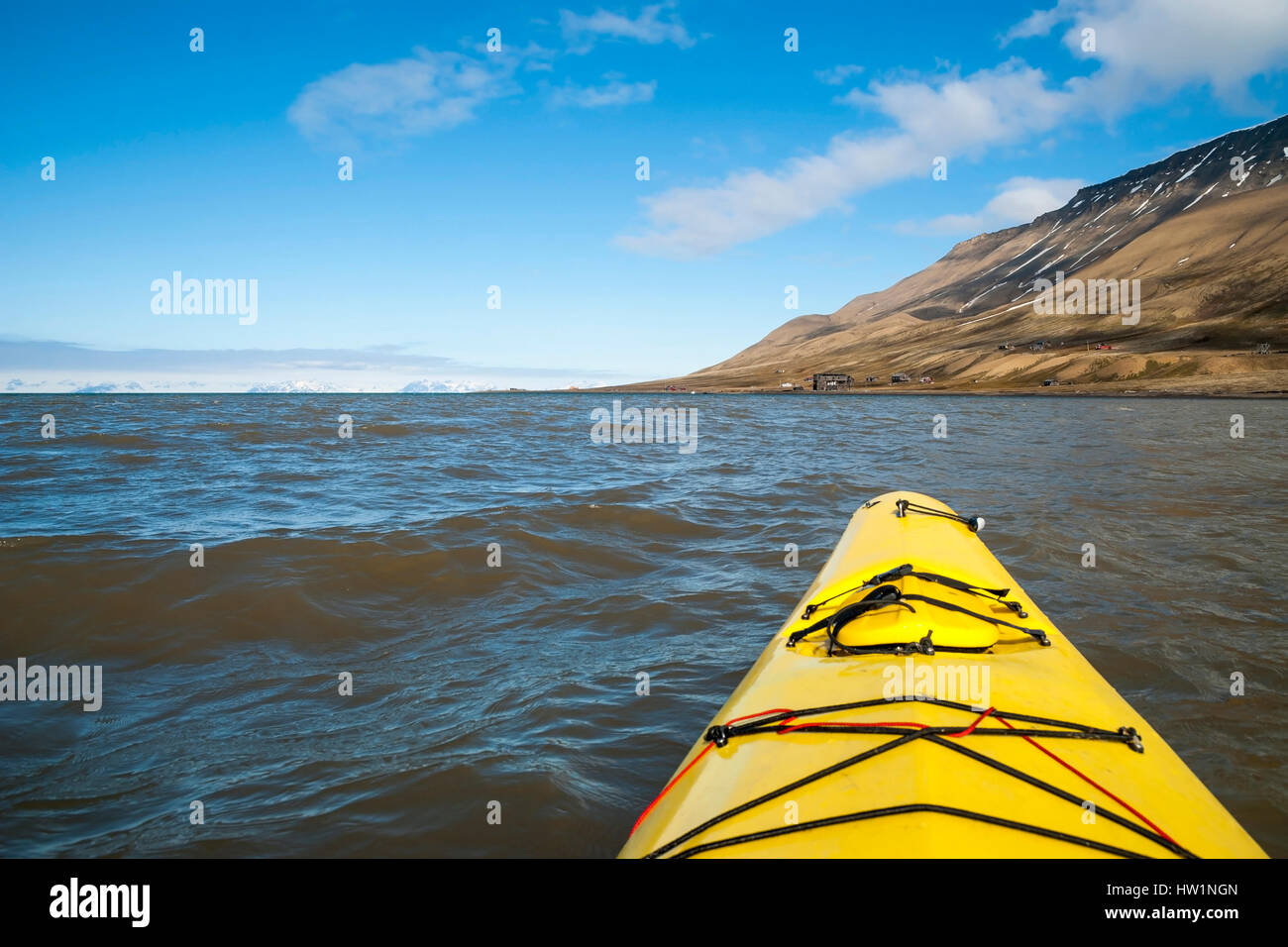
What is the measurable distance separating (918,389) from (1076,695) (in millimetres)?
89243

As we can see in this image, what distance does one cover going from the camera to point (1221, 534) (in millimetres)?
9531

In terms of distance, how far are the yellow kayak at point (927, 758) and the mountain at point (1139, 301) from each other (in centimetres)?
6703

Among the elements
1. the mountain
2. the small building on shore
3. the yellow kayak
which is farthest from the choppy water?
the small building on shore

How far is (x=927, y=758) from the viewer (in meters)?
2.77

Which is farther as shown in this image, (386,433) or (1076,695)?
(386,433)

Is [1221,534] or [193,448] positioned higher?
[193,448]

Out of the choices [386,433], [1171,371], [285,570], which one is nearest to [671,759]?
[285,570]

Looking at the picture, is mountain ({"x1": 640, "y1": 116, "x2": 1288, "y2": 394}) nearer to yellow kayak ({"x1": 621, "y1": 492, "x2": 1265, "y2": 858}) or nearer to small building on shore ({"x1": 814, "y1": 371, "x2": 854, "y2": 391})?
small building on shore ({"x1": 814, "y1": 371, "x2": 854, "y2": 391})

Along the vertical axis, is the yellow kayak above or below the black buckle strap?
below

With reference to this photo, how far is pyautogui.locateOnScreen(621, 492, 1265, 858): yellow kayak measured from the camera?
2461 millimetres

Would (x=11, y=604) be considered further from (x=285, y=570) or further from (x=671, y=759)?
Result: (x=671, y=759)

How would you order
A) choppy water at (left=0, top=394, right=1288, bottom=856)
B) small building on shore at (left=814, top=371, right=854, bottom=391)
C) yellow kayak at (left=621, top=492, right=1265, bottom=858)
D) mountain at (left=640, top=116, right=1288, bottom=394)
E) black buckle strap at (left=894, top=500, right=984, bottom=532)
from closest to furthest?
yellow kayak at (left=621, top=492, right=1265, bottom=858)
choppy water at (left=0, top=394, right=1288, bottom=856)
black buckle strap at (left=894, top=500, right=984, bottom=532)
mountain at (left=640, top=116, right=1288, bottom=394)
small building on shore at (left=814, top=371, right=854, bottom=391)

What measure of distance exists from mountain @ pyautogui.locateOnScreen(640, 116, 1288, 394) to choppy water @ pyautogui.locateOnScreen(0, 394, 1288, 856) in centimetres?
6054
